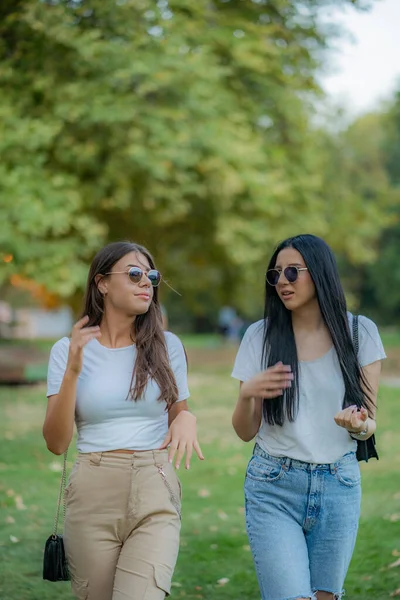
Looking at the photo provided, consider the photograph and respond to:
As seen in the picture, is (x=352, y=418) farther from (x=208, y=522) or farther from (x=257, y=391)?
(x=208, y=522)

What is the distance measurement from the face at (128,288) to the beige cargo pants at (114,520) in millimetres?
616

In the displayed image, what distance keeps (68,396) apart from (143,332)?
467 millimetres

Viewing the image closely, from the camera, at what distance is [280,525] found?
3625 millimetres

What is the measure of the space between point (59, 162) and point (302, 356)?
15.1 metres

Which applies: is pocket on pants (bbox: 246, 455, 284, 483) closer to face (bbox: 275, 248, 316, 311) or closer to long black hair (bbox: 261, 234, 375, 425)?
long black hair (bbox: 261, 234, 375, 425)

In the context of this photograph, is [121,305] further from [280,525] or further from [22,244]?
[22,244]

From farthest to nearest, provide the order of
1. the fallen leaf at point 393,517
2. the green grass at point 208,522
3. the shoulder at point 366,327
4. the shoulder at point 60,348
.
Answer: the fallen leaf at point 393,517 → the green grass at point 208,522 → the shoulder at point 366,327 → the shoulder at point 60,348

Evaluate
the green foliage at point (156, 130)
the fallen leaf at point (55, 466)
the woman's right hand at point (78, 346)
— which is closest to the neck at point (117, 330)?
the woman's right hand at point (78, 346)

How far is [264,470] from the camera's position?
145 inches

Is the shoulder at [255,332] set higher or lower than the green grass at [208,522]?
higher

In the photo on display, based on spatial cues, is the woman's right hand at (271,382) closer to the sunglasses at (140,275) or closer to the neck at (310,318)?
the neck at (310,318)

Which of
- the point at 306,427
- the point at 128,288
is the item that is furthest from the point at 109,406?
the point at 306,427

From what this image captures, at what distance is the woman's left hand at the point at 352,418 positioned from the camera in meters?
3.47

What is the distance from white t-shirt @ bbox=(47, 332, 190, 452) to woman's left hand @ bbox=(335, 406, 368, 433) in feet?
2.31
